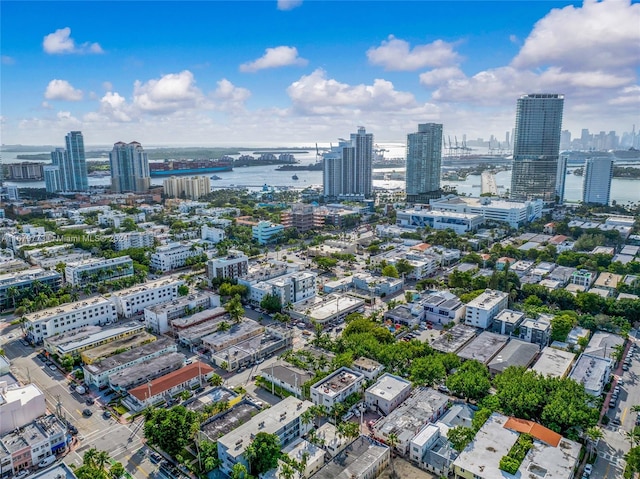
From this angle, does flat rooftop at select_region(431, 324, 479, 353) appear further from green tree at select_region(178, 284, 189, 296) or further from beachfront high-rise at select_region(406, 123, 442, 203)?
beachfront high-rise at select_region(406, 123, 442, 203)

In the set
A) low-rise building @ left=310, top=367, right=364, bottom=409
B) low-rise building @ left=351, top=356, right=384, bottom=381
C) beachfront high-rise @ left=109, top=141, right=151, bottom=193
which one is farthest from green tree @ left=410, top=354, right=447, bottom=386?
beachfront high-rise @ left=109, top=141, right=151, bottom=193

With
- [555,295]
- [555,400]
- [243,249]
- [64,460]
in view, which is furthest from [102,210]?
[555,400]

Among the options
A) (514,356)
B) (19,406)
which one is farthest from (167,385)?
(514,356)

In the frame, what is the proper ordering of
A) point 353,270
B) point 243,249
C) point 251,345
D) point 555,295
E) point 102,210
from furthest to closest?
point 102,210, point 243,249, point 353,270, point 555,295, point 251,345

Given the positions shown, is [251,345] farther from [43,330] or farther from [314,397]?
[43,330]

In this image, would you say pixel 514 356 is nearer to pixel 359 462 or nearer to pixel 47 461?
pixel 359 462
